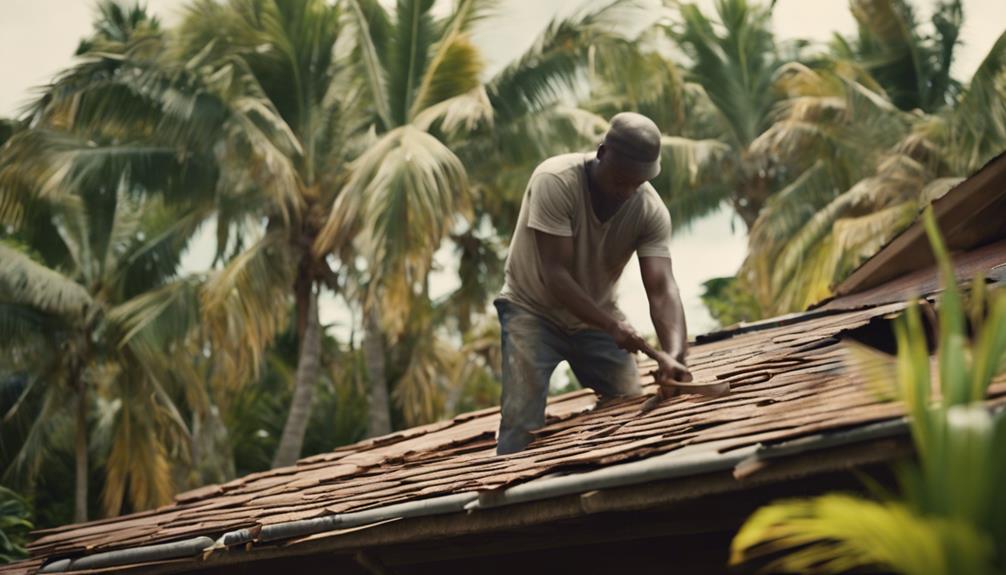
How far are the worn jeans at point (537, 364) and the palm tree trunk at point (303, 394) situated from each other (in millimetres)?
13643

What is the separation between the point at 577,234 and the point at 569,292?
35 cm

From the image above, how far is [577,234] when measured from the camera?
5723mm

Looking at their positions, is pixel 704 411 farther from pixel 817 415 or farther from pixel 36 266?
pixel 36 266

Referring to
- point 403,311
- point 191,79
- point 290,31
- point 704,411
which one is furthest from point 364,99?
point 704,411

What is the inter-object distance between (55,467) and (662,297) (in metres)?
22.8

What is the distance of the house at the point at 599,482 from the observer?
11.5ft

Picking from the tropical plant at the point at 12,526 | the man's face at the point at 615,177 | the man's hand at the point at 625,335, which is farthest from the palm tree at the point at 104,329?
the man's hand at the point at 625,335

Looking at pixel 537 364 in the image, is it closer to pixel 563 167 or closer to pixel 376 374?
pixel 563 167

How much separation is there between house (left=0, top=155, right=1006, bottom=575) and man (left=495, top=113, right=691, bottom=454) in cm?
20

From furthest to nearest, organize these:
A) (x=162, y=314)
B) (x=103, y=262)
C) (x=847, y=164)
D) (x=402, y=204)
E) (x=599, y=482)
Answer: (x=103, y=262) → (x=847, y=164) → (x=162, y=314) → (x=402, y=204) → (x=599, y=482)

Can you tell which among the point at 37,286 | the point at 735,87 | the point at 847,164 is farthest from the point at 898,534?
the point at 735,87

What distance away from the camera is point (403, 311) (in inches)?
703

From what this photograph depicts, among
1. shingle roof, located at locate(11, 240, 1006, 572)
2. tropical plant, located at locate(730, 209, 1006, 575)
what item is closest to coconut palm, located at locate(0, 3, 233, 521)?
shingle roof, located at locate(11, 240, 1006, 572)

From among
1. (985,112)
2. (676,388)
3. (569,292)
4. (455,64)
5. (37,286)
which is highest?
(455,64)
